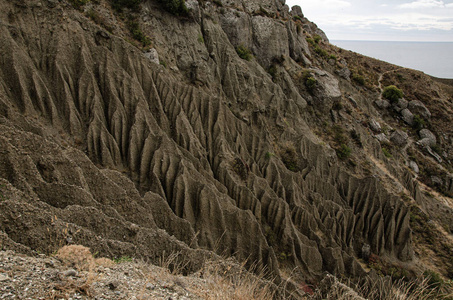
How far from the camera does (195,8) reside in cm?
3094

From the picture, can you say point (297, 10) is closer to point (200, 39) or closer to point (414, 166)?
point (414, 166)

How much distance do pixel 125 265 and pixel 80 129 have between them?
45.0ft

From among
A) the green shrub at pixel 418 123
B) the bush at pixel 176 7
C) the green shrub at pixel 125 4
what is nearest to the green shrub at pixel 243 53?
the bush at pixel 176 7

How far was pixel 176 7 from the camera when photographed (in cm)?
2866

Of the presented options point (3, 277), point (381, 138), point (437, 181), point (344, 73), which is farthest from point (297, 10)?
point (3, 277)

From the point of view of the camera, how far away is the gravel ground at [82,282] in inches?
A: 216

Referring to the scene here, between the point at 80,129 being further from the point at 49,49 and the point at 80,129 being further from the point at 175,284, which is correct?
the point at 175,284

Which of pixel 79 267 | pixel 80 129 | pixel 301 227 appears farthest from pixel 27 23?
pixel 301 227

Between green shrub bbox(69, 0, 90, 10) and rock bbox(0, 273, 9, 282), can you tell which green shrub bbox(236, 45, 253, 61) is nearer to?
green shrub bbox(69, 0, 90, 10)

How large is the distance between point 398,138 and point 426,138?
22.5 ft

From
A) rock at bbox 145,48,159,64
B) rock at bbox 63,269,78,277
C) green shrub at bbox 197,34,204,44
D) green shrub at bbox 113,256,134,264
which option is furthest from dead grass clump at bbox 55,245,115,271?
green shrub at bbox 197,34,204,44

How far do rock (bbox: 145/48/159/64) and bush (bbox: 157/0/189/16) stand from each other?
5.78 meters

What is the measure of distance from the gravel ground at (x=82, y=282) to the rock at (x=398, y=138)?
43.8 metres

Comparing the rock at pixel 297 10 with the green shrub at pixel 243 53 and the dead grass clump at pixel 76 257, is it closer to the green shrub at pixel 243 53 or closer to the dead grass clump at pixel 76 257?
the green shrub at pixel 243 53
